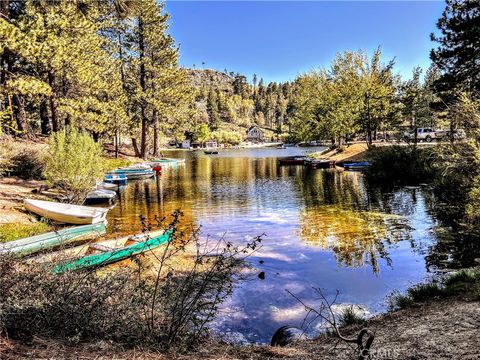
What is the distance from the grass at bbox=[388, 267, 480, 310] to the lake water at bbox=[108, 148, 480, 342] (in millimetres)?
601

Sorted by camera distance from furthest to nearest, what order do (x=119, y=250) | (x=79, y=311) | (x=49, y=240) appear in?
1. (x=49, y=240)
2. (x=119, y=250)
3. (x=79, y=311)

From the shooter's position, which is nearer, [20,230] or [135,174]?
[20,230]

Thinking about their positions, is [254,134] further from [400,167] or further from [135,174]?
[400,167]

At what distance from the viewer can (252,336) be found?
866cm

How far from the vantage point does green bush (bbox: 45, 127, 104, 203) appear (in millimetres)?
20203

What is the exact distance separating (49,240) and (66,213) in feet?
15.3

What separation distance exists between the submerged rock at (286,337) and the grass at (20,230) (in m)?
10.9

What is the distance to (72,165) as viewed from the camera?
20234mm

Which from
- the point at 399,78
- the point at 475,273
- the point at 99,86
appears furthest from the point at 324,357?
the point at 399,78

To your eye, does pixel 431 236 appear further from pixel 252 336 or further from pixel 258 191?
pixel 258 191

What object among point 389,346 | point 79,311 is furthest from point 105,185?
point 389,346

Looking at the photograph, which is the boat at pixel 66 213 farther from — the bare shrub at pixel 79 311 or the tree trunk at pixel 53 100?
the tree trunk at pixel 53 100

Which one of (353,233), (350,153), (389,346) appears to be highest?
(350,153)

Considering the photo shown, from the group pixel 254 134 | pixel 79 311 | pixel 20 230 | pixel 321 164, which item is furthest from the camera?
pixel 254 134
